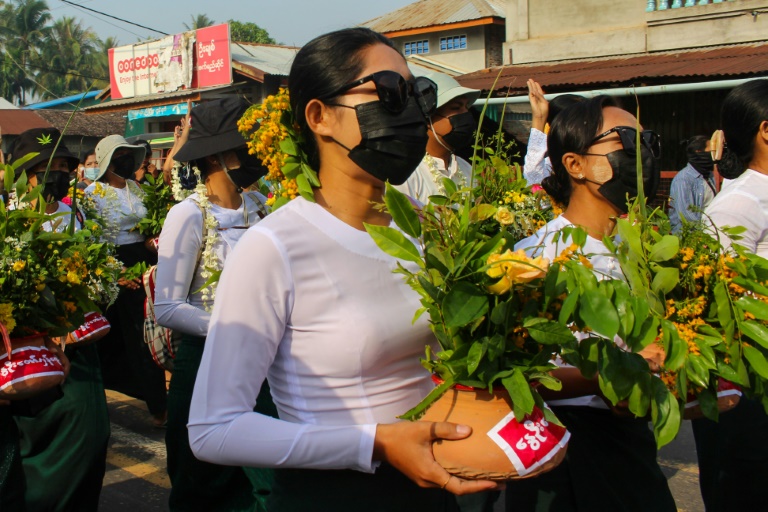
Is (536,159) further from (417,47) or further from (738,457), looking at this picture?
(417,47)

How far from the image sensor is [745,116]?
346cm

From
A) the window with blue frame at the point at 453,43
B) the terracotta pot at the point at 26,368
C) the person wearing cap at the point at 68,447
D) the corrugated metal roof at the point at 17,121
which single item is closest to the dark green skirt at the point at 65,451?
the person wearing cap at the point at 68,447

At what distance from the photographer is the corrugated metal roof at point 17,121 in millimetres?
24094

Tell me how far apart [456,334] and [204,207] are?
2278 millimetres

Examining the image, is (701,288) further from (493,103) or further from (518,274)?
(493,103)

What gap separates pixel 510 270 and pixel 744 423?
1895 millimetres

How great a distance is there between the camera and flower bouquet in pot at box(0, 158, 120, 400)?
3102mm

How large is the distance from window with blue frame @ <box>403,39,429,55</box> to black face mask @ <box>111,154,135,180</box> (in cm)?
2115

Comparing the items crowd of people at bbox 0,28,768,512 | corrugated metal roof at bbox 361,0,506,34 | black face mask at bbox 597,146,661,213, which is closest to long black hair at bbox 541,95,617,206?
Result: crowd of people at bbox 0,28,768,512

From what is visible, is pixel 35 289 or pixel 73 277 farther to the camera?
pixel 73 277

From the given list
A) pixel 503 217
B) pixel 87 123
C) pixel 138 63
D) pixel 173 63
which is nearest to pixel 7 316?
pixel 503 217

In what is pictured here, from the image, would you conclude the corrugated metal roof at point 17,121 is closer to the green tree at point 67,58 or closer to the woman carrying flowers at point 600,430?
the woman carrying flowers at point 600,430

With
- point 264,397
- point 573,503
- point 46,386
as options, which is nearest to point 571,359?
point 573,503

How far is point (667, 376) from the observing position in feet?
7.00
